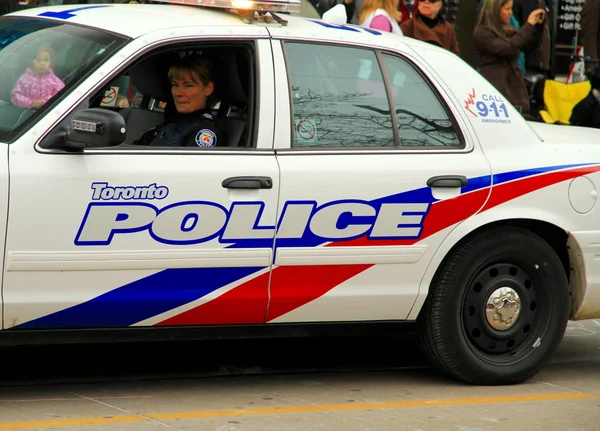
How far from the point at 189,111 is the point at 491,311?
1.79m

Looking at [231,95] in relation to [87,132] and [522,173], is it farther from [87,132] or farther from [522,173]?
[522,173]

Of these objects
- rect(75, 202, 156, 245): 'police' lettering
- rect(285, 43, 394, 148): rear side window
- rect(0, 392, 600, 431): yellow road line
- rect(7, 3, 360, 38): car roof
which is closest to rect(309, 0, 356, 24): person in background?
rect(7, 3, 360, 38): car roof

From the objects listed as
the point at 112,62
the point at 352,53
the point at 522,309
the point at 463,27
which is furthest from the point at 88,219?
the point at 463,27

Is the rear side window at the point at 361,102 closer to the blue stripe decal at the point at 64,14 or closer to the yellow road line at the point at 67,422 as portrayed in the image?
the blue stripe decal at the point at 64,14

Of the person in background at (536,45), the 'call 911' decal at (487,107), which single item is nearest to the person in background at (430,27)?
the person in background at (536,45)

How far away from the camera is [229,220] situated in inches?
209

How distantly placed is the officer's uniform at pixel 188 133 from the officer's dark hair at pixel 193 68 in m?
0.18

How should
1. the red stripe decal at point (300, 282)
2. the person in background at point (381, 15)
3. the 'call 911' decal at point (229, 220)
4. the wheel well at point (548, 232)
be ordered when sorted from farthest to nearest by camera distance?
the person in background at point (381, 15), the wheel well at point (548, 232), the red stripe decal at point (300, 282), the 'call 911' decal at point (229, 220)

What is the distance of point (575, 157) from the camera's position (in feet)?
20.2

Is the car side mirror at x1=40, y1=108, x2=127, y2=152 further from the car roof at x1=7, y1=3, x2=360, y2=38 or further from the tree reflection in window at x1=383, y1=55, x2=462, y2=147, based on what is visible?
the tree reflection in window at x1=383, y1=55, x2=462, y2=147

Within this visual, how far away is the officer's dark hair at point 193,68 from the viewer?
227 inches

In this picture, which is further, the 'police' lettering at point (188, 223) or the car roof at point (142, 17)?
the car roof at point (142, 17)

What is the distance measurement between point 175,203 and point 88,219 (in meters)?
0.38

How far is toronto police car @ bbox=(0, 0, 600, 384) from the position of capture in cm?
507
